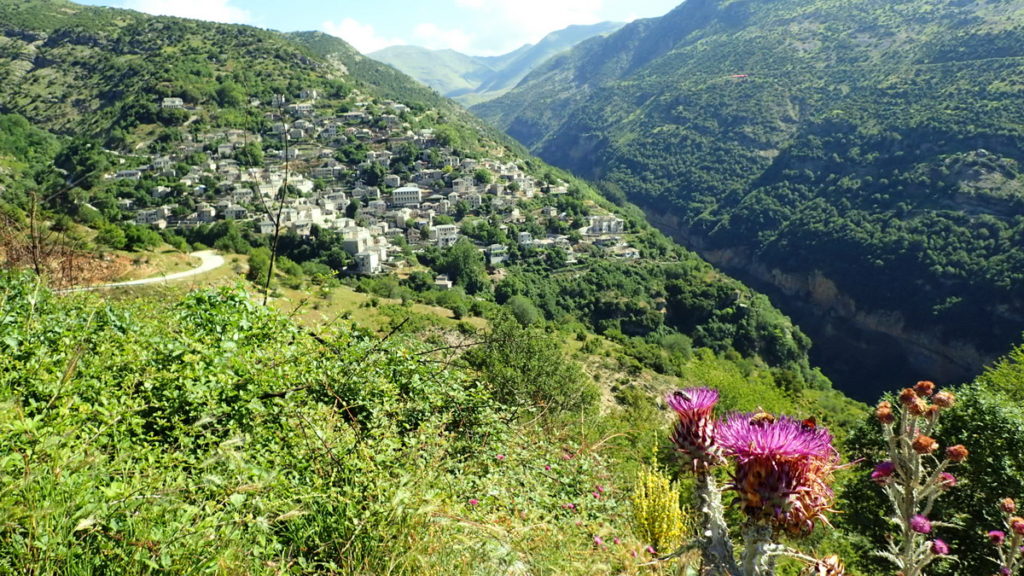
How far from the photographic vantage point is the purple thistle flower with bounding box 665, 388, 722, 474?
1.75 meters

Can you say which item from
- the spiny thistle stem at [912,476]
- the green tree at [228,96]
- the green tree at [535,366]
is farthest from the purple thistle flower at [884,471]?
the green tree at [228,96]

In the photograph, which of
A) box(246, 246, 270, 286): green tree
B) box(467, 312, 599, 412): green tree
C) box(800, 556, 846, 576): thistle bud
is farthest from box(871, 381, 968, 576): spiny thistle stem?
box(246, 246, 270, 286): green tree

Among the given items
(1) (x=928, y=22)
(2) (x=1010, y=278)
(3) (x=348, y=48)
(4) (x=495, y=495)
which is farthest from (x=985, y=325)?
(3) (x=348, y=48)

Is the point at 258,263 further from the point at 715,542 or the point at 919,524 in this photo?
the point at 919,524

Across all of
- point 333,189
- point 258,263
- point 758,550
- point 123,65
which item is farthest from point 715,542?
point 123,65

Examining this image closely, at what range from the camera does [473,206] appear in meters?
60.0

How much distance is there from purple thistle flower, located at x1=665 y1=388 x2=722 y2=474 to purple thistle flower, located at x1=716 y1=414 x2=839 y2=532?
5.6 inches

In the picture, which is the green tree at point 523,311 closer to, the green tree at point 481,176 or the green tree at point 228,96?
the green tree at point 481,176

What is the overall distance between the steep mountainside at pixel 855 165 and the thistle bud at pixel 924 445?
54.1 m

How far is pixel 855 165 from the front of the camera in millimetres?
69625

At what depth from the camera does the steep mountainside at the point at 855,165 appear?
4841 cm

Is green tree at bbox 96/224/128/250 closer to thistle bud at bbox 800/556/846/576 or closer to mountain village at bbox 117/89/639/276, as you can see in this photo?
mountain village at bbox 117/89/639/276

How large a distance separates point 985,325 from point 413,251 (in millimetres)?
50161

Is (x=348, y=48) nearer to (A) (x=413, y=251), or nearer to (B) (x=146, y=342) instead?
(A) (x=413, y=251)
